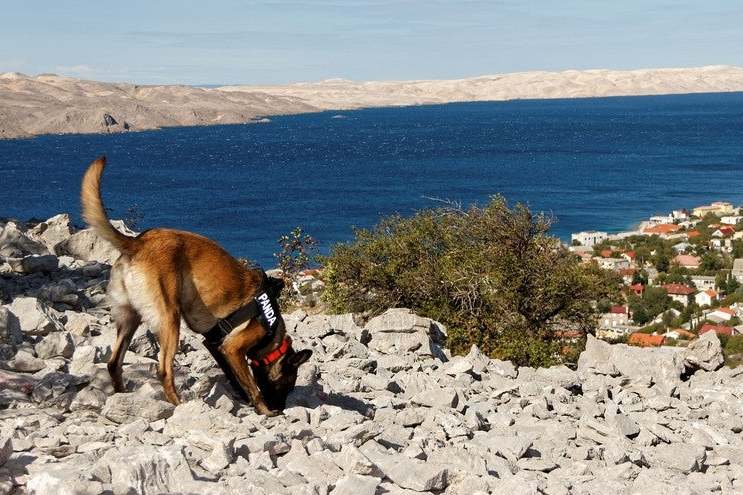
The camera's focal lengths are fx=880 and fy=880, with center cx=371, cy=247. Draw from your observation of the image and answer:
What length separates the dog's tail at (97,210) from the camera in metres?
7.30

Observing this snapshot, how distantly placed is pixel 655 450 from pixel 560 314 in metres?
11.1

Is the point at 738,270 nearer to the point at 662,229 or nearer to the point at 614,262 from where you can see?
the point at 614,262

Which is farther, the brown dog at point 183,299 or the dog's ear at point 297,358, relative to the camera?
the dog's ear at point 297,358

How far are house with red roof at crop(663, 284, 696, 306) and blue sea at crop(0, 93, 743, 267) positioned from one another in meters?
17.9

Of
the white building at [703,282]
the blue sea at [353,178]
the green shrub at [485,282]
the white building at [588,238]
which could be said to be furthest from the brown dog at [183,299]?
the white building at [588,238]

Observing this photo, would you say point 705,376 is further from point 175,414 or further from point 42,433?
point 42,433

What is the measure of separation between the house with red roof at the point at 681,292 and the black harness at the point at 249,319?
55899 mm

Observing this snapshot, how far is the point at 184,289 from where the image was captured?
754cm

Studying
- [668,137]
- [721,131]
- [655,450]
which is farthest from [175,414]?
[721,131]

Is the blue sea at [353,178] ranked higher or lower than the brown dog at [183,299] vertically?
lower

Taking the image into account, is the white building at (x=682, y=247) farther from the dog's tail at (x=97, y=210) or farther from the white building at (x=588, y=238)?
the dog's tail at (x=97, y=210)

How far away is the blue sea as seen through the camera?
85.8 metres

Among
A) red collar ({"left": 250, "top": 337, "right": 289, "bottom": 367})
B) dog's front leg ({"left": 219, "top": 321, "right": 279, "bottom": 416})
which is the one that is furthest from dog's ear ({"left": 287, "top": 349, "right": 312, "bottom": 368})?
dog's front leg ({"left": 219, "top": 321, "right": 279, "bottom": 416})

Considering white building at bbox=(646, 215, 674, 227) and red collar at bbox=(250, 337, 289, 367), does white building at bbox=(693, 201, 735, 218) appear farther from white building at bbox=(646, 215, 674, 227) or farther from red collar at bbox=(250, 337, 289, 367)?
red collar at bbox=(250, 337, 289, 367)
